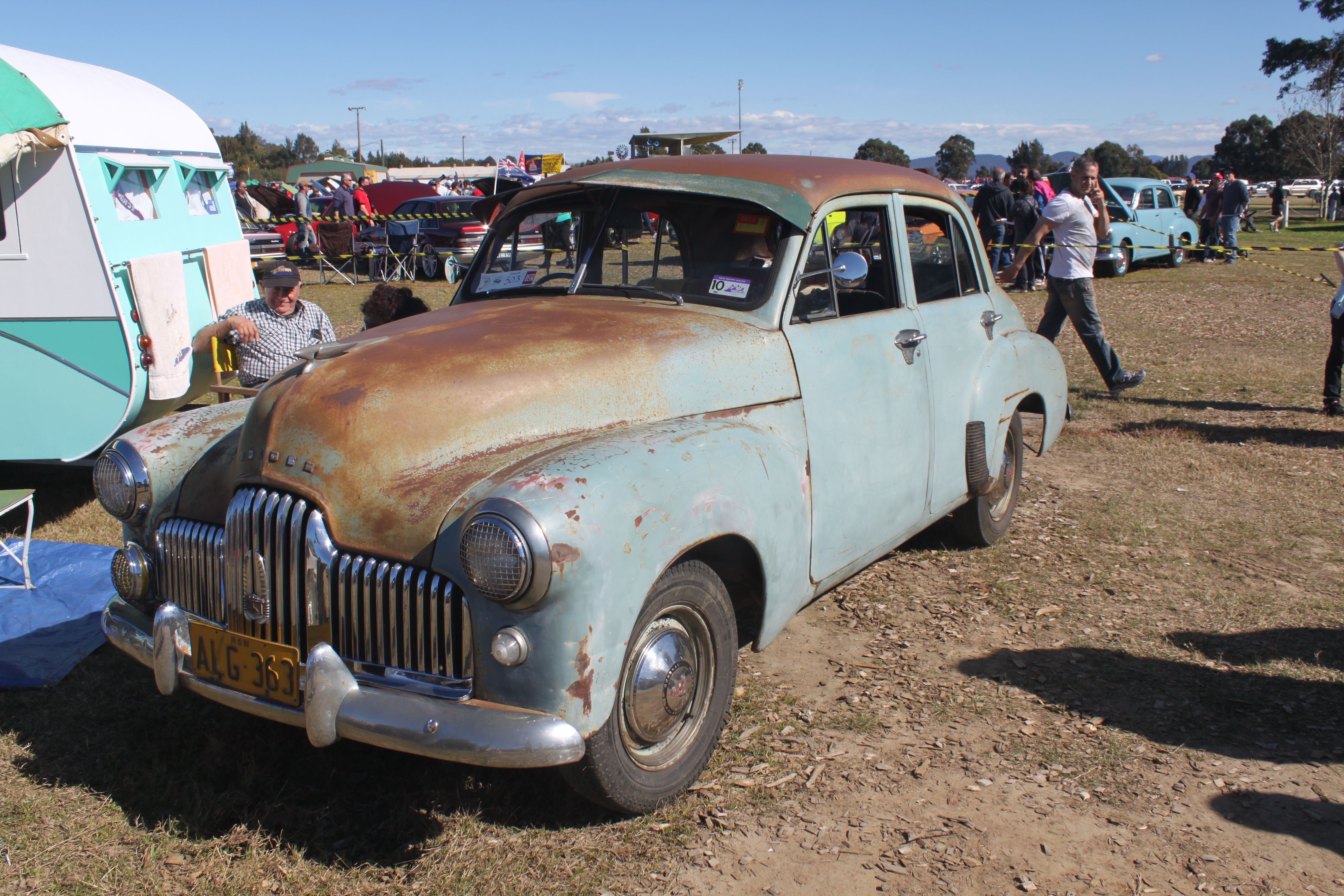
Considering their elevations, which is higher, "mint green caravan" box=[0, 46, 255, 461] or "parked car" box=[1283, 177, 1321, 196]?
"parked car" box=[1283, 177, 1321, 196]

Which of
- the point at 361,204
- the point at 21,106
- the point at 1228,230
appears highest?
the point at 361,204

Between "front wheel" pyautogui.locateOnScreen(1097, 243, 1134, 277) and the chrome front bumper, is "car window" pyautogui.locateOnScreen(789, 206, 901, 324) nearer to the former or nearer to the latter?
the chrome front bumper

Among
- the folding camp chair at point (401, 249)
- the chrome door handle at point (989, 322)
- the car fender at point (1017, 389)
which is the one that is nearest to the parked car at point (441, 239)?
the folding camp chair at point (401, 249)

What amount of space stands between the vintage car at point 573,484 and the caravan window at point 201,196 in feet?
15.1

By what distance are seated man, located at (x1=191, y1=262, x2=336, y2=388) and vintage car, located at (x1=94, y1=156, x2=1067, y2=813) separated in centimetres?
197

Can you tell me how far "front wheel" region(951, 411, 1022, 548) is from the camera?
4988mm

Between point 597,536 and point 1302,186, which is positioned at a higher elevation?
point 1302,186

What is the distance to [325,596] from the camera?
8.40 ft

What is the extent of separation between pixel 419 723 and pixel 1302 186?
67.9 m

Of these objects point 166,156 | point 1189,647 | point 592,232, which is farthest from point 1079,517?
point 166,156

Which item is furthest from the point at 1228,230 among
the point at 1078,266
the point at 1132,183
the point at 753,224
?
the point at 753,224

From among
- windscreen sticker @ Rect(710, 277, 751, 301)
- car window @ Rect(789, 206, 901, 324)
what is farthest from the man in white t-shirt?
windscreen sticker @ Rect(710, 277, 751, 301)

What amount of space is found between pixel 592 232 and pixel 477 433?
1.45 metres

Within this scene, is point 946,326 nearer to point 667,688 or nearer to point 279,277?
point 667,688
